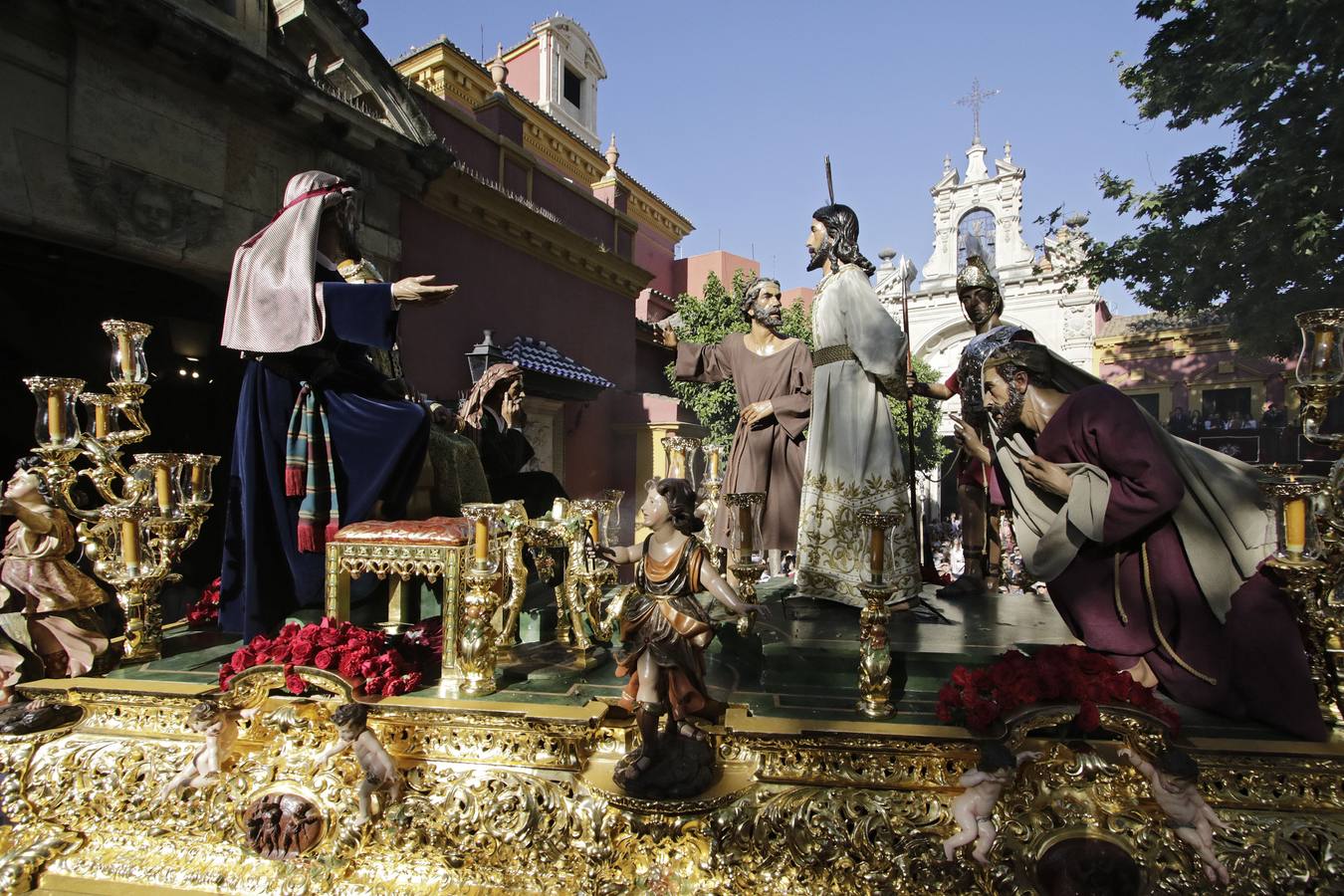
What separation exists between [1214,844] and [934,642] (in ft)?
3.96

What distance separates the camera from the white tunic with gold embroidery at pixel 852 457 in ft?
11.7

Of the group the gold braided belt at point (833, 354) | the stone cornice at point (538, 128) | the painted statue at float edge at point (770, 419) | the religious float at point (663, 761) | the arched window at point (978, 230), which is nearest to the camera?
the religious float at point (663, 761)

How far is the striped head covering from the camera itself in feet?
9.81

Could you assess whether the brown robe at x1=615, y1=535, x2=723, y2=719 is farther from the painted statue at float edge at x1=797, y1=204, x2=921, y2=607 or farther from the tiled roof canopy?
the tiled roof canopy

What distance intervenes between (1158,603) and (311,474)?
3.81 m

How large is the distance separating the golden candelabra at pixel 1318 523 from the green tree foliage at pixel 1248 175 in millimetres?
8252

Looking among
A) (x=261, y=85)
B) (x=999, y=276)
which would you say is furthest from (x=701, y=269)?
(x=261, y=85)

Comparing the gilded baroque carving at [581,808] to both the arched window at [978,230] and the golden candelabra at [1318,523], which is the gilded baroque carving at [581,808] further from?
the arched window at [978,230]

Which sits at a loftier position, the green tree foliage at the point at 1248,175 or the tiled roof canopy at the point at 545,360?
the green tree foliage at the point at 1248,175

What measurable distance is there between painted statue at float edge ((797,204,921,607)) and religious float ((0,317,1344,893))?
2.30 ft

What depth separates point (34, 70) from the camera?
13.9ft

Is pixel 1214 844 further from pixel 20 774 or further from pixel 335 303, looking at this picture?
pixel 20 774

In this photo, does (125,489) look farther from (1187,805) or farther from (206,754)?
(1187,805)

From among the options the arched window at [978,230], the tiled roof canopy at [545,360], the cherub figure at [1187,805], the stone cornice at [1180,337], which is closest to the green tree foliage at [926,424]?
the stone cornice at [1180,337]
